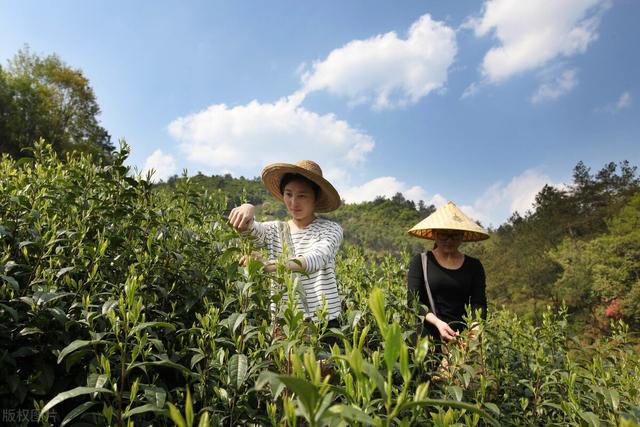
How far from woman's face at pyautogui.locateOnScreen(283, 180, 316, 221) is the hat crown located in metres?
0.11

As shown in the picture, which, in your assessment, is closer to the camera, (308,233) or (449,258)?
(308,233)

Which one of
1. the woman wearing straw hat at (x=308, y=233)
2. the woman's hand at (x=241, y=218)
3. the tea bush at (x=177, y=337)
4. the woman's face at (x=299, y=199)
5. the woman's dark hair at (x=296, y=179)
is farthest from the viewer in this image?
the woman's dark hair at (x=296, y=179)

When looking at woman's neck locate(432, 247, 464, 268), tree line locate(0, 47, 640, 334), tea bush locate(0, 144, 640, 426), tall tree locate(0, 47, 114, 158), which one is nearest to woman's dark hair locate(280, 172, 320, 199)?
tea bush locate(0, 144, 640, 426)

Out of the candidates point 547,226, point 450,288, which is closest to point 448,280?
point 450,288

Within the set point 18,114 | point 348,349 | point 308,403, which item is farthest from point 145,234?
point 18,114

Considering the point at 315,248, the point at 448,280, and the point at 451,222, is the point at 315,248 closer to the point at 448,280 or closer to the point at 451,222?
the point at 448,280

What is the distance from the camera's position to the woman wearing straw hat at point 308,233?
8.09 ft

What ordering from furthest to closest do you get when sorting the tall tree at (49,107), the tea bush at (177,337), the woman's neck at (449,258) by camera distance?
the tall tree at (49,107), the woman's neck at (449,258), the tea bush at (177,337)

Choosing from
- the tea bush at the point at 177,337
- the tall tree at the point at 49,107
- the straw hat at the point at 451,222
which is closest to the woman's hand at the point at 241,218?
the tea bush at the point at 177,337

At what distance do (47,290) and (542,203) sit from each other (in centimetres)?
5503

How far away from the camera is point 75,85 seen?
3262 centimetres

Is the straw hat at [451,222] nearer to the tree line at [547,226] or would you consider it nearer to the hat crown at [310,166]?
the hat crown at [310,166]

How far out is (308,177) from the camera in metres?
2.80

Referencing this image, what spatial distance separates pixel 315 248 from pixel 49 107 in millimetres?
35548
